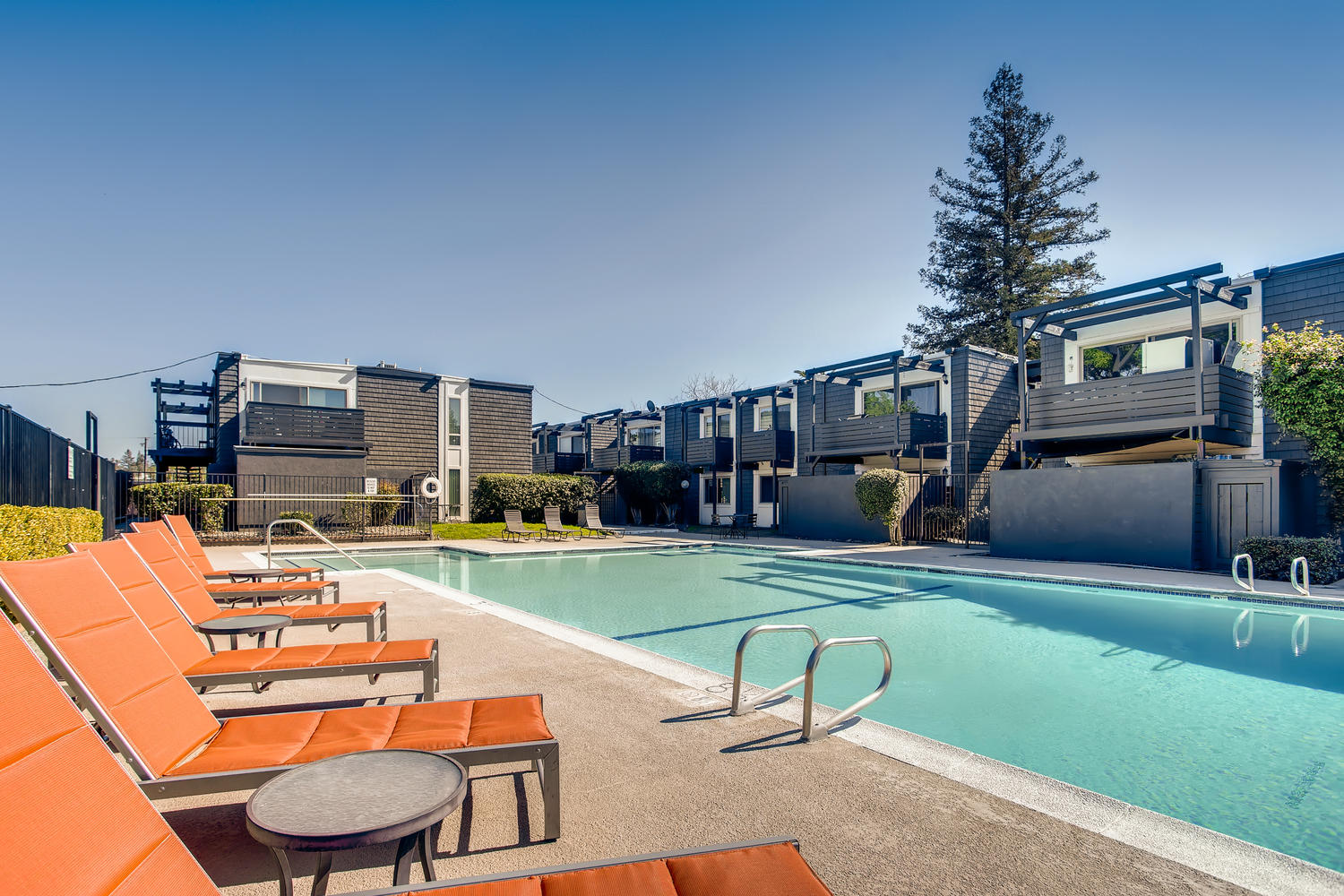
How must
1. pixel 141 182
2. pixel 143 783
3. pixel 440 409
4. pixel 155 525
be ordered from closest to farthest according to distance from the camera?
pixel 143 783
pixel 155 525
pixel 141 182
pixel 440 409

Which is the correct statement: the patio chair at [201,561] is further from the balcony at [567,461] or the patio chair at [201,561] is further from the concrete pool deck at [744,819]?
the balcony at [567,461]

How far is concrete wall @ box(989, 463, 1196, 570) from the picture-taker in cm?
1254

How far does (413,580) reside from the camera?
10531mm

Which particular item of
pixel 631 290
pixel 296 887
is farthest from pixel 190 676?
pixel 631 290

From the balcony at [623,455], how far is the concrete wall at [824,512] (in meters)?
8.89

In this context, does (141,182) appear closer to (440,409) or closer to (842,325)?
(440,409)

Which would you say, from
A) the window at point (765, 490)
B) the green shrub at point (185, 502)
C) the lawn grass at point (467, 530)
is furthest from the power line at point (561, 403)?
the green shrub at point (185, 502)

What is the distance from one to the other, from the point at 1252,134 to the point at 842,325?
65.6 ft

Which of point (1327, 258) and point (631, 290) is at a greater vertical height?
point (631, 290)

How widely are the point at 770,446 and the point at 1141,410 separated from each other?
12859 millimetres

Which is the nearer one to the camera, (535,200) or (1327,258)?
(1327,258)

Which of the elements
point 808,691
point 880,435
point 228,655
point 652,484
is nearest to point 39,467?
point 228,655

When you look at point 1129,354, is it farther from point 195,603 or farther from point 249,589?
point 195,603

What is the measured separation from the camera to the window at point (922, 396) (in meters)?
22.0
